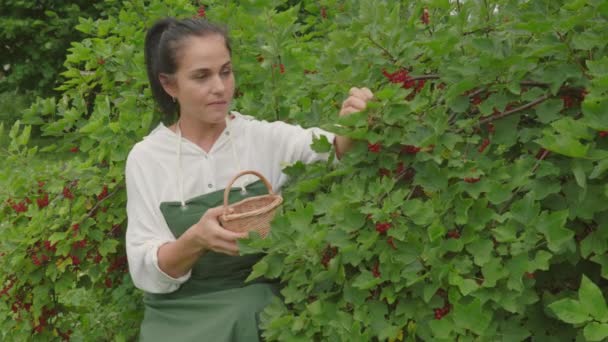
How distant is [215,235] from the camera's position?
2406 millimetres

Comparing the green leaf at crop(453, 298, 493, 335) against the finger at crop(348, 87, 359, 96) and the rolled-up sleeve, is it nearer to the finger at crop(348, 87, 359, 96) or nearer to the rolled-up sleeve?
the finger at crop(348, 87, 359, 96)

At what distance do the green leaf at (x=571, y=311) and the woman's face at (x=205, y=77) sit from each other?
1.59 meters

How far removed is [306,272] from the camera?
7.01 feet

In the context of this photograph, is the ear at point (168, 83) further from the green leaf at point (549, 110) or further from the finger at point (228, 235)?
the green leaf at point (549, 110)

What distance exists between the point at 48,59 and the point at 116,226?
35.0ft

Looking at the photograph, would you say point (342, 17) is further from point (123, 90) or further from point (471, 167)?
point (123, 90)

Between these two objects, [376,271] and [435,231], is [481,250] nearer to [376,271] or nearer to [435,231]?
[435,231]

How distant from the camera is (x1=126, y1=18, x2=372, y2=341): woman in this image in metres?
2.73

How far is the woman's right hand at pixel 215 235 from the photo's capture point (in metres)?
2.38

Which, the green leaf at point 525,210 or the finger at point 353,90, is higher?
the finger at point 353,90

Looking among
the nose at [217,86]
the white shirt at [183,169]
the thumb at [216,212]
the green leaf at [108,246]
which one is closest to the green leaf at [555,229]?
the thumb at [216,212]

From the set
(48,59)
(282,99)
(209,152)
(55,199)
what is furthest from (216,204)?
(48,59)

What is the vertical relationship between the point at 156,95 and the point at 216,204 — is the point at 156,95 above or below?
above

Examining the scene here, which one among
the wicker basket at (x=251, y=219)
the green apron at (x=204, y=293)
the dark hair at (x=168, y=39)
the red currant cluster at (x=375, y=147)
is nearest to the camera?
the red currant cluster at (x=375, y=147)
